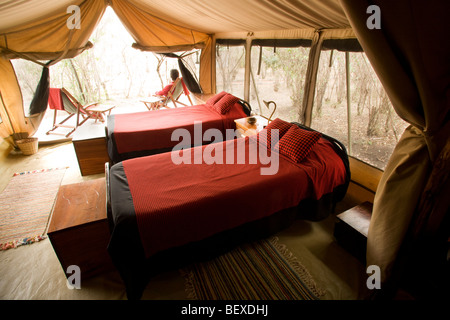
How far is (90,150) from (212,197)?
2.29 meters

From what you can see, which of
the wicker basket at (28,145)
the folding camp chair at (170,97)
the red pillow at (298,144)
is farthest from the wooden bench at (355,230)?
the wicker basket at (28,145)

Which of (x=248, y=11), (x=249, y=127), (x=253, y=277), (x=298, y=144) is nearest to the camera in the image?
(x=253, y=277)

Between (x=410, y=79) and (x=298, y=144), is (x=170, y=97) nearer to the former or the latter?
(x=298, y=144)

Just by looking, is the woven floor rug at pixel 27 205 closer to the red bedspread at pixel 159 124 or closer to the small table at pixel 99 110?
the red bedspread at pixel 159 124

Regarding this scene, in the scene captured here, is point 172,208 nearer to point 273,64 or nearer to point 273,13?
point 273,13

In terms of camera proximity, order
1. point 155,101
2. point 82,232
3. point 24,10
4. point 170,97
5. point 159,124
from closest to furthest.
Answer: point 82,232
point 24,10
point 159,124
point 155,101
point 170,97

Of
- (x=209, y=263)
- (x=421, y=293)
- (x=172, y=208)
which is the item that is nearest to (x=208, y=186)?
(x=172, y=208)

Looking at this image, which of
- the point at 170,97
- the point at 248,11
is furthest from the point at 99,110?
the point at 248,11

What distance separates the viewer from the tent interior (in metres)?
1.22

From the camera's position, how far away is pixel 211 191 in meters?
1.80

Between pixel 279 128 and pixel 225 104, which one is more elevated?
pixel 225 104

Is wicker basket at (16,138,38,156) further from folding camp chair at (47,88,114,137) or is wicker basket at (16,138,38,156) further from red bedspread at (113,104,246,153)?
red bedspread at (113,104,246,153)

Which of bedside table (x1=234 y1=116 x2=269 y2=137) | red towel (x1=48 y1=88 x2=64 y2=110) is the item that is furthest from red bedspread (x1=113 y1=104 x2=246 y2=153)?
red towel (x1=48 y1=88 x2=64 y2=110)

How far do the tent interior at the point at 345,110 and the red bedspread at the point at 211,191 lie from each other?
1.34ft
